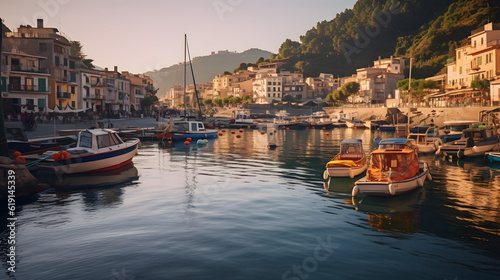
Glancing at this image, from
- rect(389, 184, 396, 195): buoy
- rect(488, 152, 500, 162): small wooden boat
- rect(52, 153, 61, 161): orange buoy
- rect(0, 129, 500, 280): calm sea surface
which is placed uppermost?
rect(52, 153, 61, 161): orange buoy

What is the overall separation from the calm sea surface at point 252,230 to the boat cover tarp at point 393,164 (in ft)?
4.12

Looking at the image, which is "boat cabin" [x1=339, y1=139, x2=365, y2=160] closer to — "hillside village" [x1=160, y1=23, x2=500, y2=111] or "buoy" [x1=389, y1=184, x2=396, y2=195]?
"buoy" [x1=389, y1=184, x2=396, y2=195]

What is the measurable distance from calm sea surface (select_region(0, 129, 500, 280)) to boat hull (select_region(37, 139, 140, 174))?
0.70m

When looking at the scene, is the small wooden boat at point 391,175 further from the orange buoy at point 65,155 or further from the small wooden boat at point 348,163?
the orange buoy at point 65,155

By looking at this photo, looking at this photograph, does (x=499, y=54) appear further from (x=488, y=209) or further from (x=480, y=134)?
(x=488, y=209)

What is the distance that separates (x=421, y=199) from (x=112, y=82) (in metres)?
91.3

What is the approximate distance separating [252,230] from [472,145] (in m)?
28.5

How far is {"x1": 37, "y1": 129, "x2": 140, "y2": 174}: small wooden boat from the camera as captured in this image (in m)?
24.8

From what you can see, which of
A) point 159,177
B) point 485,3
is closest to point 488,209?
point 159,177

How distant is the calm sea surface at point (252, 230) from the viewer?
11094 mm

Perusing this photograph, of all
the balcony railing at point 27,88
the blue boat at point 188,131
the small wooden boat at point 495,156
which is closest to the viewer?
the small wooden boat at point 495,156

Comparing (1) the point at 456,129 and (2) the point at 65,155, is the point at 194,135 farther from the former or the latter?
(1) the point at 456,129

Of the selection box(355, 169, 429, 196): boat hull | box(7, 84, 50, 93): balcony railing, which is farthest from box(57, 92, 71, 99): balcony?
box(355, 169, 429, 196): boat hull

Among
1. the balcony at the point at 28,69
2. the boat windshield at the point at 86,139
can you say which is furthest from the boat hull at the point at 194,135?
the balcony at the point at 28,69
